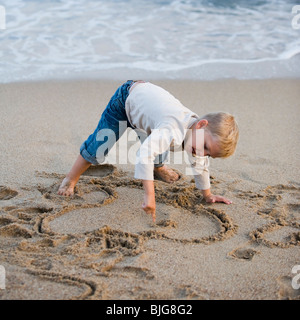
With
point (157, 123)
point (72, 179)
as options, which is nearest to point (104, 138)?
point (72, 179)

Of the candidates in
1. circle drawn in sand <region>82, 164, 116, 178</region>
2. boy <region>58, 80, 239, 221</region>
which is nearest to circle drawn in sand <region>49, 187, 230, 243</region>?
boy <region>58, 80, 239, 221</region>

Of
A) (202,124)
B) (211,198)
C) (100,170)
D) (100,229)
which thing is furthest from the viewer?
(100,170)

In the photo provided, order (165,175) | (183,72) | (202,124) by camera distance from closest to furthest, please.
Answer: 1. (202,124)
2. (165,175)
3. (183,72)

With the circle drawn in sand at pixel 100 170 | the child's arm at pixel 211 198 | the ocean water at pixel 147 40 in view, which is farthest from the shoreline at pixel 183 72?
the child's arm at pixel 211 198

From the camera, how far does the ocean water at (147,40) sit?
204 inches

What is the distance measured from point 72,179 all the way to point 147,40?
365cm

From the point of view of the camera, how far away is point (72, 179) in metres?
2.86

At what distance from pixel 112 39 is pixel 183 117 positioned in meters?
3.85

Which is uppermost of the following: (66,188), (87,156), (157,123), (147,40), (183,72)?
(147,40)

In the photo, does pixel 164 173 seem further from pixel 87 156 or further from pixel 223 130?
pixel 223 130

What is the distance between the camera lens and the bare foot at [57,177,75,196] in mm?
2797

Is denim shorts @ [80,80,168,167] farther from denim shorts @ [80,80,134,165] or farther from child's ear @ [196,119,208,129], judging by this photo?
child's ear @ [196,119,208,129]

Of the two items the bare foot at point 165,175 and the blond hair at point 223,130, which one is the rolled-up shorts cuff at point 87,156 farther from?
the blond hair at point 223,130

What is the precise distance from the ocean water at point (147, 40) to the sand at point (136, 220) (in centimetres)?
99
